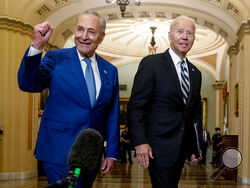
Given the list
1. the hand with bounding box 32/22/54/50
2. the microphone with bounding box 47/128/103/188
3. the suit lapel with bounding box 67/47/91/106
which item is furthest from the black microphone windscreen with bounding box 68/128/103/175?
the suit lapel with bounding box 67/47/91/106

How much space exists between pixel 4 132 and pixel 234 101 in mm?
6762

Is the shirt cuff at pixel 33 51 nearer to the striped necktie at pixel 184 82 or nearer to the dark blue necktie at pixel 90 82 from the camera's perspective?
the dark blue necktie at pixel 90 82

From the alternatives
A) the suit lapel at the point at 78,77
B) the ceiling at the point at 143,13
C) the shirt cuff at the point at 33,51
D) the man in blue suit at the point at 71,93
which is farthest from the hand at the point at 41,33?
the ceiling at the point at 143,13

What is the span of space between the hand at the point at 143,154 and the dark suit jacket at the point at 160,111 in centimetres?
4

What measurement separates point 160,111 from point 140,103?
0.17m

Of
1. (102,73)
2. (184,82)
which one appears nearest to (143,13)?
(184,82)

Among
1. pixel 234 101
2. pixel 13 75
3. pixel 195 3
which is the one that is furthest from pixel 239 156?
pixel 13 75

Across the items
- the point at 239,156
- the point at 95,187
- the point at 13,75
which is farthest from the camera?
the point at 13,75

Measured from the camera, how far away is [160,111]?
3.18 m

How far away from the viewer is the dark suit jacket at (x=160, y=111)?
3.12 m

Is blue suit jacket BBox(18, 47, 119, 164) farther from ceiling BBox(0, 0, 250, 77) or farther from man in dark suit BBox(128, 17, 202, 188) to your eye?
ceiling BBox(0, 0, 250, 77)

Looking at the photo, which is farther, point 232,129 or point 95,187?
point 232,129

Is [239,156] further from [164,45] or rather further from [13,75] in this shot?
[164,45]

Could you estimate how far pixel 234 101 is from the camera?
12.7m
